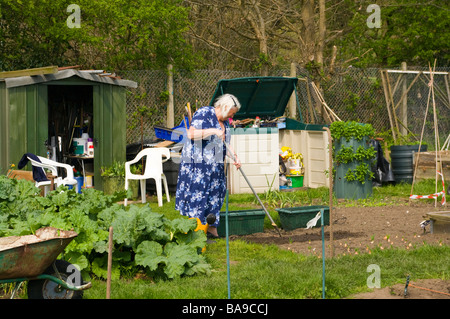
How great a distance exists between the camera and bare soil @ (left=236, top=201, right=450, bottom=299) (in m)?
6.98

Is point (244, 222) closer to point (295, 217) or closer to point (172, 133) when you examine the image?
point (295, 217)

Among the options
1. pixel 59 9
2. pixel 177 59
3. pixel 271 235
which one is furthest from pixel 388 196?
A: pixel 59 9

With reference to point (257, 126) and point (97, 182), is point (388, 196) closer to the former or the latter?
point (257, 126)

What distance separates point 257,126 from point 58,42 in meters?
4.67

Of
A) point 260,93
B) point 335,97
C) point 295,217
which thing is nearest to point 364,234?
point 295,217

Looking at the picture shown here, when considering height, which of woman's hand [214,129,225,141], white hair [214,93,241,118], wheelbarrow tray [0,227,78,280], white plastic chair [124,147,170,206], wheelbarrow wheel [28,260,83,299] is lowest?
wheelbarrow wheel [28,260,83,299]

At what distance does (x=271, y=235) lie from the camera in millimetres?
7906

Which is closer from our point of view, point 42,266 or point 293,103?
point 42,266

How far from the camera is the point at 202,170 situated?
7.04 m

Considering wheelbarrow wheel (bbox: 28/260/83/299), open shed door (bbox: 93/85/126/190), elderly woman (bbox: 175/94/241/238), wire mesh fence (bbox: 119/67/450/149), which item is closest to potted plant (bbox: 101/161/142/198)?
open shed door (bbox: 93/85/126/190)

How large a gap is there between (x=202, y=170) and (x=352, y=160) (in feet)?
14.0

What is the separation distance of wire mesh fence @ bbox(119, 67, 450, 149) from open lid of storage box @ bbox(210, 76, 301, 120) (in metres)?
1.10

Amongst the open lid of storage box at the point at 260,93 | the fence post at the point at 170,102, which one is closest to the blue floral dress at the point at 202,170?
the open lid of storage box at the point at 260,93

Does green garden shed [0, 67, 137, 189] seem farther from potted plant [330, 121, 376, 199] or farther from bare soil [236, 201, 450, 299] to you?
bare soil [236, 201, 450, 299]
